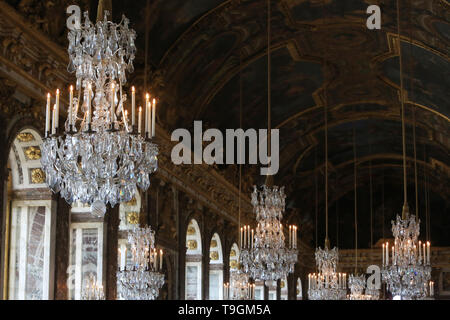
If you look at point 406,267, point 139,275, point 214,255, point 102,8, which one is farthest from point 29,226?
point 214,255

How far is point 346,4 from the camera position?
19312 mm

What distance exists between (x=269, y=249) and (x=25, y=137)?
4395mm

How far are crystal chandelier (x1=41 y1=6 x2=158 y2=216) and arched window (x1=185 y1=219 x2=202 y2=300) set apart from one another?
14.5 metres

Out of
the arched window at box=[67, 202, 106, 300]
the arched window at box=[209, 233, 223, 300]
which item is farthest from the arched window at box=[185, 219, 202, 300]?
the arched window at box=[67, 202, 106, 300]

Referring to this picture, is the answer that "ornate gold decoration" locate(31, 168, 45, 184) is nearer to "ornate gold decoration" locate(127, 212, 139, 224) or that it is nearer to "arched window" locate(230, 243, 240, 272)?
"ornate gold decoration" locate(127, 212, 139, 224)

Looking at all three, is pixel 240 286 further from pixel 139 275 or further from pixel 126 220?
pixel 139 275

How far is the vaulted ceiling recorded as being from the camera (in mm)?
17641

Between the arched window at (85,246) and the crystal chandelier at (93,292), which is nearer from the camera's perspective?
the crystal chandelier at (93,292)

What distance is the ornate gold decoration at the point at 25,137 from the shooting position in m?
12.9

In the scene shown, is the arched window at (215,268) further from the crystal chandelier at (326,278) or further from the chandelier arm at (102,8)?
the chandelier arm at (102,8)

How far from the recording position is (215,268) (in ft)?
81.9

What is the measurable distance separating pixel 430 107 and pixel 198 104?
8.69 m

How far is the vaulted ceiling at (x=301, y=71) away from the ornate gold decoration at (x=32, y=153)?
6.12ft

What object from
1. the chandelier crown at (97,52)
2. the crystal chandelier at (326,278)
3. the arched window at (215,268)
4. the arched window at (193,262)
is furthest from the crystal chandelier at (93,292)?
the arched window at (215,268)
